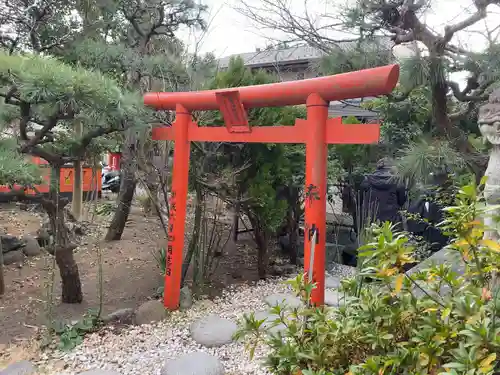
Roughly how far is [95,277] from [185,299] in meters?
1.58

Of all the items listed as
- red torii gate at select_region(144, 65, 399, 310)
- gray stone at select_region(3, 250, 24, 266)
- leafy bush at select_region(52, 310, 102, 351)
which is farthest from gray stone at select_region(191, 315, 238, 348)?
gray stone at select_region(3, 250, 24, 266)

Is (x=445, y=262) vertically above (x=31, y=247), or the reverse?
(x=445, y=262)

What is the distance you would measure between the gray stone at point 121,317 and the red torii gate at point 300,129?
1.08 feet

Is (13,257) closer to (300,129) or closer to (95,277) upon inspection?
(95,277)

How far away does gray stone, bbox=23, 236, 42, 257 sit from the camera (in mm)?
5574

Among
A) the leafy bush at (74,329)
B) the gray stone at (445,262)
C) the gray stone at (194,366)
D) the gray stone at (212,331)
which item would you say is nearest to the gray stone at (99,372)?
the gray stone at (194,366)

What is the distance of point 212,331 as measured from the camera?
129 inches

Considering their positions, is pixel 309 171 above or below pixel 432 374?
above

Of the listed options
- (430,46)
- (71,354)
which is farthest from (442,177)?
(71,354)

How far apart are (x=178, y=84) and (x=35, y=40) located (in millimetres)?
1626

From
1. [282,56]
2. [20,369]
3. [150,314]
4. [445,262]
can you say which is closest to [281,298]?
[150,314]

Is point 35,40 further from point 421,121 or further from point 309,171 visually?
point 421,121

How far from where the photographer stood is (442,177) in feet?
15.0

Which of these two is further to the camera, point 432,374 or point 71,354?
point 71,354
